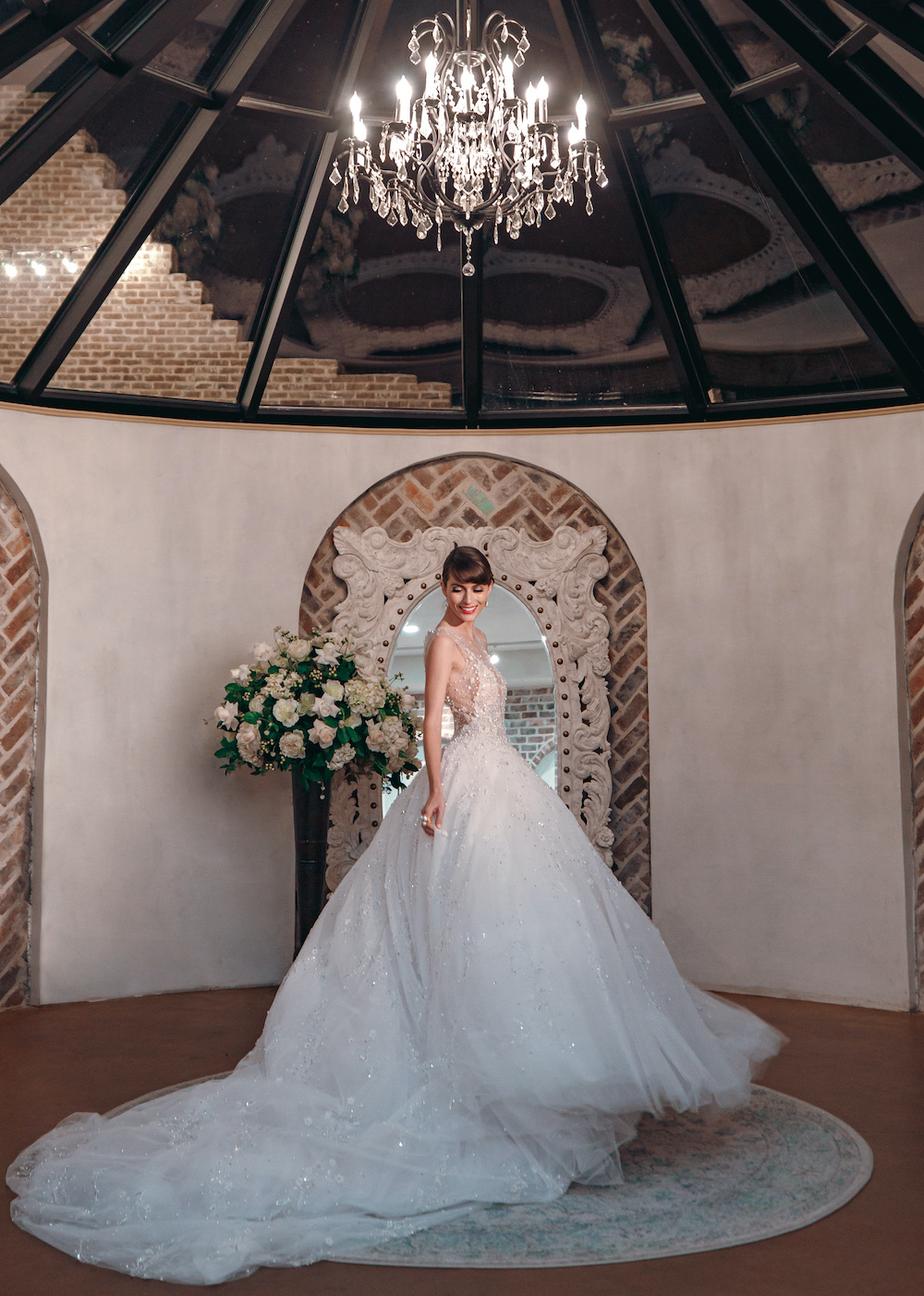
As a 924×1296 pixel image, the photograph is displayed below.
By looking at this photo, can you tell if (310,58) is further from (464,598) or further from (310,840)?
(310,840)

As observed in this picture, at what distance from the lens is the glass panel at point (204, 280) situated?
4.80 metres

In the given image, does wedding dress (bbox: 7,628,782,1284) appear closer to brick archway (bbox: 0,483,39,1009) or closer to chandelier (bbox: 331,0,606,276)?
chandelier (bbox: 331,0,606,276)

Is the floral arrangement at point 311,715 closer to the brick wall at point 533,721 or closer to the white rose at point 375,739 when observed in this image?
the white rose at point 375,739

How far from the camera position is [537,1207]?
3.02 m

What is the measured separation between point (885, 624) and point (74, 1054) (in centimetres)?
436

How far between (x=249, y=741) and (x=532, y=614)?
1796 mm

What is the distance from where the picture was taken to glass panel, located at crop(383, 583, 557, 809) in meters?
6.04

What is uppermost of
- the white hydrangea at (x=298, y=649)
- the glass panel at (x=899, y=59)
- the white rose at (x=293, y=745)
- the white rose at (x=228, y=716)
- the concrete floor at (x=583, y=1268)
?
the glass panel at (x=899, y=59)

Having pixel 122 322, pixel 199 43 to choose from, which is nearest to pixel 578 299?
pixel 199 43

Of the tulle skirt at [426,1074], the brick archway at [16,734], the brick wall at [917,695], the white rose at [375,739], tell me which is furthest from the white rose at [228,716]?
the brick wall at [917,695]

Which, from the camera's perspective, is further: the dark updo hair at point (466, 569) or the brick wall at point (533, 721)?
the brick wall at point (533, 721)

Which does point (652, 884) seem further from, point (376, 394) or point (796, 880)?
point (376, 394)

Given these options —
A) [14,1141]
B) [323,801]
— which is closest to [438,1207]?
[14,1141]

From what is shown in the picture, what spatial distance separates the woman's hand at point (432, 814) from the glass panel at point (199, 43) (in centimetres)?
296
